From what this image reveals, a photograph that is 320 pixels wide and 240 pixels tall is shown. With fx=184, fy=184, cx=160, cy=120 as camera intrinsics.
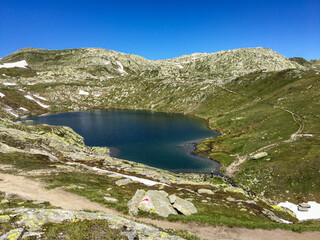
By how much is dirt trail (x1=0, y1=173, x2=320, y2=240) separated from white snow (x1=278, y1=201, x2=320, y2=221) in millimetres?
16704

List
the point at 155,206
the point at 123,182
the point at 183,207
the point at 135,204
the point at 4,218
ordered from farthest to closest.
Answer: the point at 123,182 < the point at 183,207 < the point at 135,204 < the point at 155,206 < the point at 4,218

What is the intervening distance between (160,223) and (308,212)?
116 ft

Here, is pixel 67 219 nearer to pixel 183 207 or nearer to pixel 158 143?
pixel 183 207

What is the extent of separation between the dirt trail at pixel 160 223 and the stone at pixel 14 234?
9.59 m

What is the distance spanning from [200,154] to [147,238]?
211 ft

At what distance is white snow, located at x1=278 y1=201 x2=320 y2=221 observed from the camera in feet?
118

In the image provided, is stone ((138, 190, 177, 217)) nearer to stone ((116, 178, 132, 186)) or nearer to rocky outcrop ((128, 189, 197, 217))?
rocky outcrop ((128, 189, 197, 217))

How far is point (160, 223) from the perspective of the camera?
20203 mm

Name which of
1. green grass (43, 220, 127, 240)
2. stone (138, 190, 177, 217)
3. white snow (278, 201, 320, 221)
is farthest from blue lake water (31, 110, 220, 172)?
green grass (43, 220, 127, 240)

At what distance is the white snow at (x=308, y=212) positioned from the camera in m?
35.9

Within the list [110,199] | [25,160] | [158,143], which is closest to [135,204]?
[110,199]

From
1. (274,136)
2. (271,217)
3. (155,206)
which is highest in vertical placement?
(274,136)

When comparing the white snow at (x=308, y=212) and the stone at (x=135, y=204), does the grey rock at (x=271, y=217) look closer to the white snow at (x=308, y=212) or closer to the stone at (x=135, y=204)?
the white snow at (x=308, y=212)

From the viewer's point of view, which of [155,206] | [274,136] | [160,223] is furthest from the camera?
[274,136]
